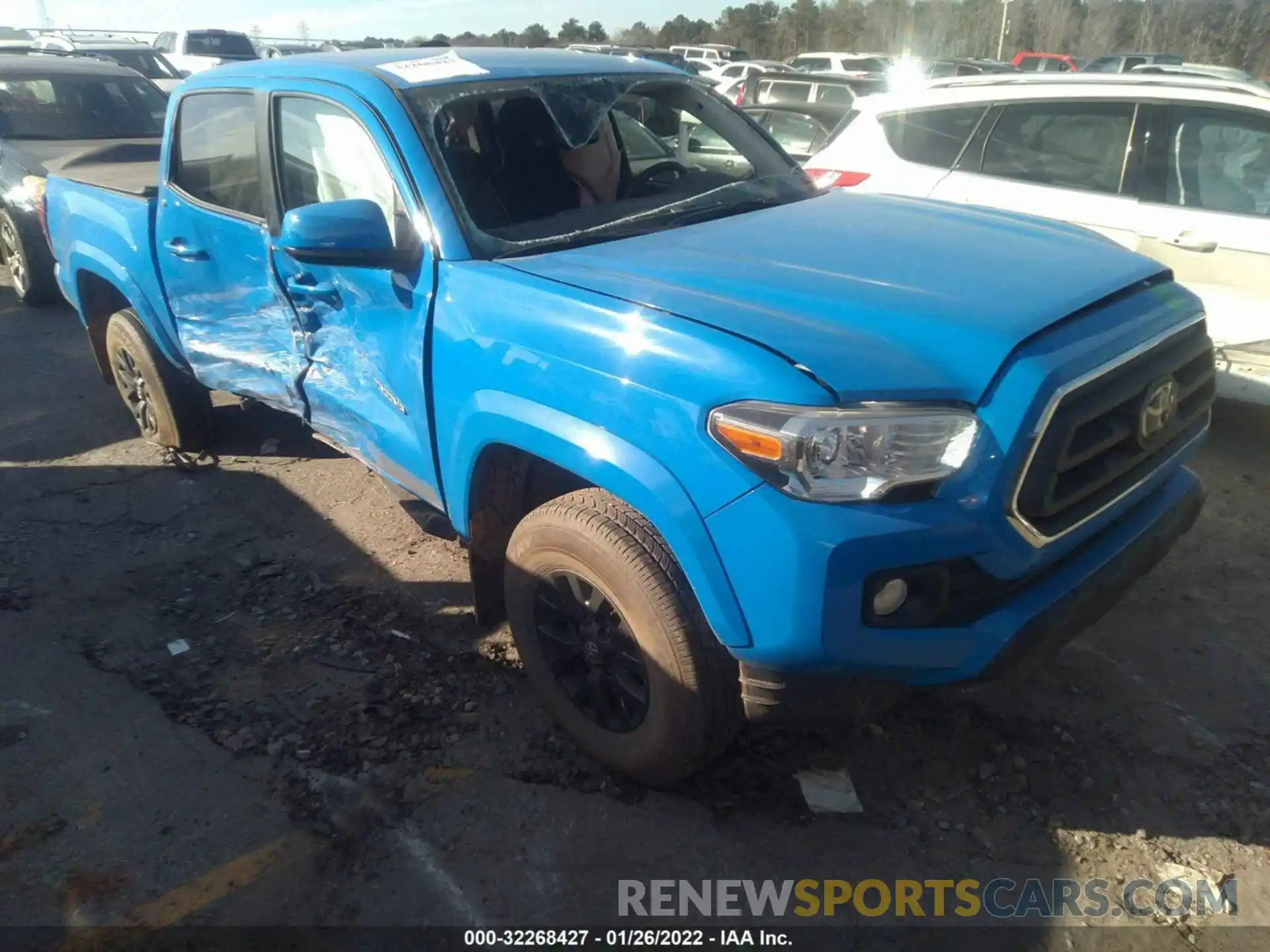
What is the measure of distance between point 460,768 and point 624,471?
117 cm

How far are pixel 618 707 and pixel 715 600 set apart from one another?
2.34ft

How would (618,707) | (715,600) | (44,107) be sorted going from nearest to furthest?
(715,600)
(618,707)
(44,107)

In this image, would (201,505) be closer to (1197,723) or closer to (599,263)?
(599,263)

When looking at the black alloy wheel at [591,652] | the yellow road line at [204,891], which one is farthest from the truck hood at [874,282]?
the yellow road line at [204,891]

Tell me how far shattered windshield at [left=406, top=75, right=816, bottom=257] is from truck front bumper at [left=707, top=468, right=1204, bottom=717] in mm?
1254

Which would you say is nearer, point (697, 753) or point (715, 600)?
point (715, 600)

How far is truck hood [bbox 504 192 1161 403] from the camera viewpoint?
2.04 meters

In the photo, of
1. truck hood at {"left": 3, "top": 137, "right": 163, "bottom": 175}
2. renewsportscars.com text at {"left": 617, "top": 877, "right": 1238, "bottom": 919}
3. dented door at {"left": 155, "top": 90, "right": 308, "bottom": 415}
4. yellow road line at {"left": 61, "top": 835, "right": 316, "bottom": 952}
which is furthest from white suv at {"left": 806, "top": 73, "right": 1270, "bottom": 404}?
truck hood at {"left": 3, "top": 137, "right": 163, "bottom": 175}

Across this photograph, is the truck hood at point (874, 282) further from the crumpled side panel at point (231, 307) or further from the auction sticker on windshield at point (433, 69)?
the crumpled side panel at point (231, 307)

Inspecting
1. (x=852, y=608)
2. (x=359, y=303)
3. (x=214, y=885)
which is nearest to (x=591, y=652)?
(x=852, y=608)

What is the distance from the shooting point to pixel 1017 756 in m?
2.74

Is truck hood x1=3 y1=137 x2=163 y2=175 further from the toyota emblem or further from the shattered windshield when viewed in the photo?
the toyota emblem

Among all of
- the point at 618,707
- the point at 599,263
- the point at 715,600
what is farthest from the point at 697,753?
the point at 599,263

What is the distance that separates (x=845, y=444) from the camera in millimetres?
1952
